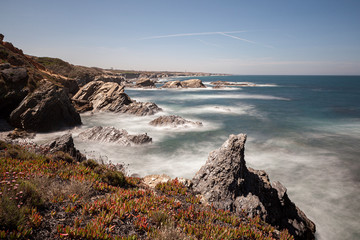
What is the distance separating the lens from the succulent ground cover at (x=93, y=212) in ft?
15.5

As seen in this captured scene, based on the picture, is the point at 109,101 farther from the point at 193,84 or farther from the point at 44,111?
the point at 193,84

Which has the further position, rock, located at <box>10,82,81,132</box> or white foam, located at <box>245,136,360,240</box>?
rock, located at <box>10,82,81,132</box>

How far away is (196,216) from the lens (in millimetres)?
6926

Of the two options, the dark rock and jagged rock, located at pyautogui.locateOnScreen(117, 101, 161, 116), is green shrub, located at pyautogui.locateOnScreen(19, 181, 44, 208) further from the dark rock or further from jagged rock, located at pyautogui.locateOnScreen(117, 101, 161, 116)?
jagged rock, located at pyautogui.locateOnScreen(117, 101, 161, 116)

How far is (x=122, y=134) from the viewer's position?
22.5 meters

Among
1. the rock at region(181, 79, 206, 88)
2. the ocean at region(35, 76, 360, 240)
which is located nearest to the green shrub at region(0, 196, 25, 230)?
the ocean at region(35, 76, 360, 240)

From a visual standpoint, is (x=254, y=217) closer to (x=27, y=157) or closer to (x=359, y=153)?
(x=27, y=157)

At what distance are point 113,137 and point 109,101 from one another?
22.1m

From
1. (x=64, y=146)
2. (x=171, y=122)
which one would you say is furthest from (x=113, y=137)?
(x=171, y=122)

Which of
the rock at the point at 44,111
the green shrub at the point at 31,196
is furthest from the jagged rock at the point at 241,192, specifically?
the rock at the point at 44,111

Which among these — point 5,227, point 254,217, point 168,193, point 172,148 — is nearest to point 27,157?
point 5,227

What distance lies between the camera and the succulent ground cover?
4723 millimetres

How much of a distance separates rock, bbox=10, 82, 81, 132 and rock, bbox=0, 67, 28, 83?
2.21m

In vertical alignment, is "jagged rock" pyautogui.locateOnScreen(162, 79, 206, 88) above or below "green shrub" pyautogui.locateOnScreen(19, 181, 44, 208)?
above
